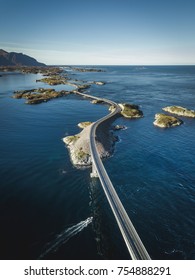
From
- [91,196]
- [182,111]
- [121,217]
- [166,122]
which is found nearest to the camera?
[121,217]

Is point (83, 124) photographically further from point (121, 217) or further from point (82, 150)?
point (121, 217)

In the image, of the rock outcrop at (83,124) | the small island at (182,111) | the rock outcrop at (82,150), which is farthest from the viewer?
the small island at (182,111)

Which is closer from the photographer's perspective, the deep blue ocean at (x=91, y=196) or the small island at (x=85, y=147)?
the deep blue ocean at (x=91, y=196)

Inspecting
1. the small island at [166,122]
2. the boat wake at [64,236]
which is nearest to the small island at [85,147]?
the boat wake at [64,236]

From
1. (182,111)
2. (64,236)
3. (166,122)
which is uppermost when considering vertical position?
(182,111)

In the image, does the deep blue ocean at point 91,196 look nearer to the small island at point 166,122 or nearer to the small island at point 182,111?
the small island at point 166,122

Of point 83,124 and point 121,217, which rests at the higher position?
point 83,124

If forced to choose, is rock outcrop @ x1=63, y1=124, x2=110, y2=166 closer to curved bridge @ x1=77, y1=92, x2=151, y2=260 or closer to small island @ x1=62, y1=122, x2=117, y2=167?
small island @ x1=62, y1=122, x2=117, y2=167

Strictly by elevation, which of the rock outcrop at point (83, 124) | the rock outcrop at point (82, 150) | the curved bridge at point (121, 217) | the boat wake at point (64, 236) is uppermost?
the rock outcrop at point (83, 124)

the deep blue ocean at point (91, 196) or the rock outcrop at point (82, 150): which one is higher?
the rock outcrop at point (82, 150)

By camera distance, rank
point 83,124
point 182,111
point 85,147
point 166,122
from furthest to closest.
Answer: point 182,111 → point 166,122 → point 83,124 → point 85,147

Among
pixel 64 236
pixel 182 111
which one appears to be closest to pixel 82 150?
pixel 64 236
